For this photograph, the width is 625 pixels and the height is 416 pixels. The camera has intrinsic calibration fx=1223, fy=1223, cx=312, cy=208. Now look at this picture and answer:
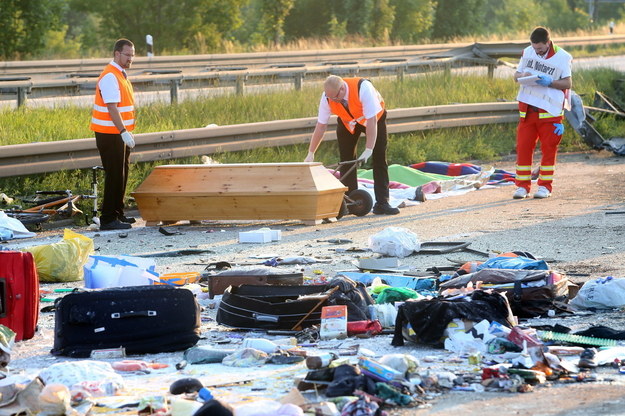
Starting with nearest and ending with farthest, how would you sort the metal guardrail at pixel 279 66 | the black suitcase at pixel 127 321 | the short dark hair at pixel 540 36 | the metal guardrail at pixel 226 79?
the black suitcase at pixel 127 321 → the short dark hair at pixel 540 36 → the metal guardrail at pixel 226 79 → the metal guardrail at pixel 279 66

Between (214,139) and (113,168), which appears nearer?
(113,168)

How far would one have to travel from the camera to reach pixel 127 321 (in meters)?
7.14

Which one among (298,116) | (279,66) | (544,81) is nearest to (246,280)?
(544,81)

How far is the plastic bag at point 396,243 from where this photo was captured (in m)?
10.6

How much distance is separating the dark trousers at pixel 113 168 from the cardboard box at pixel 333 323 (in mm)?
5936

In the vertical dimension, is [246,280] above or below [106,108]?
below

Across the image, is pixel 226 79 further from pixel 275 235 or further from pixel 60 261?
pixel 60 261

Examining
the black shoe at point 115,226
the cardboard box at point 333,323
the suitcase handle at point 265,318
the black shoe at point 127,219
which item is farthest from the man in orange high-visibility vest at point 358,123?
the cardboard box at point 333,323

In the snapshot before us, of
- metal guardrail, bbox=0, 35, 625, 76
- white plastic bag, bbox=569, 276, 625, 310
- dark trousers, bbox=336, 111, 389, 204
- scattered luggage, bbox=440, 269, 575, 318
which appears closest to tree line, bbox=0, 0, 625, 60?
metal guardrail, bbox=0, 35, 625, 76

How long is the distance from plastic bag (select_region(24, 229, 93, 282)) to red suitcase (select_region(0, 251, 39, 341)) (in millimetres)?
2078

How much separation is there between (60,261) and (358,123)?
518 cm

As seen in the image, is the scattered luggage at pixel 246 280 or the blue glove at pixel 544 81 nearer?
the scattered luggage at pixel 246 280

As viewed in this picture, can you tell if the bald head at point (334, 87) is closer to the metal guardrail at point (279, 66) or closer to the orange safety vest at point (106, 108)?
the orange safety vest at point (106, 108)

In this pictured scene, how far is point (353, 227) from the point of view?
12797 millimetres
